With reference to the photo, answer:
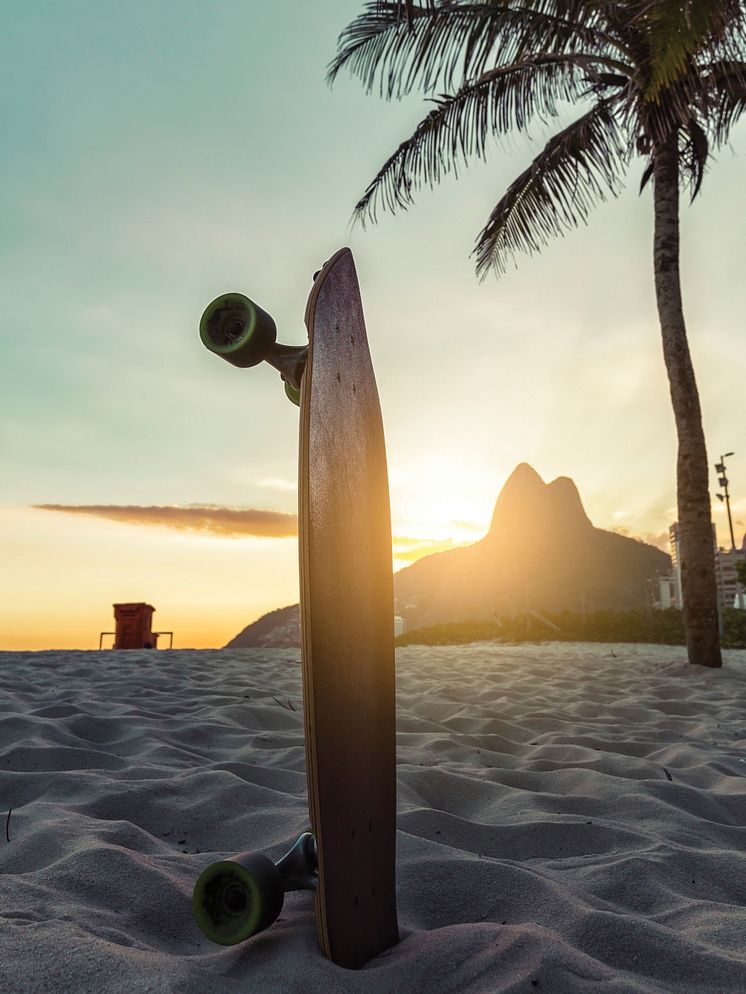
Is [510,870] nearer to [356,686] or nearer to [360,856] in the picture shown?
[360,856]

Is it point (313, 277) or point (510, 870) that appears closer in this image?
point (313, 277)

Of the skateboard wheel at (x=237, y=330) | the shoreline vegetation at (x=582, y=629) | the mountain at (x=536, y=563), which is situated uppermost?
the mountain at (x=536, y=563)

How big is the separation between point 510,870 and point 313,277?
4.00 ft

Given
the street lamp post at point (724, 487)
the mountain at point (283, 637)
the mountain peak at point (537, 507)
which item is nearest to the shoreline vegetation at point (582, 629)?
the mountain at point (283, 637)

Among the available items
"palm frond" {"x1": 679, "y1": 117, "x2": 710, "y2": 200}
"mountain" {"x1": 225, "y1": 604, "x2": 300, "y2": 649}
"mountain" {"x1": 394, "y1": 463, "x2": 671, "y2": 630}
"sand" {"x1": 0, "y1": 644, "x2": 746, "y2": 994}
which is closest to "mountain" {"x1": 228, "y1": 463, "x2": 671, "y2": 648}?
"mountain" {"x1": 394, "y1": 463, "x2": 671, "y2": 630}

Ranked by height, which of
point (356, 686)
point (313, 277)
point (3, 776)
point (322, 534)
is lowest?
point (3, 776)

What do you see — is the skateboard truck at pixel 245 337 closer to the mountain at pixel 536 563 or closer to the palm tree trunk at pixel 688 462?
the palm tree trunk at pixel 688 462

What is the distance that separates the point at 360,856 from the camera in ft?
3.52

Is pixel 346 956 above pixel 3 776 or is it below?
below

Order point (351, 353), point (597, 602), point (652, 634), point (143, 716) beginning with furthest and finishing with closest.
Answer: point (597, 602)
point (652, 634)
point (143, 716)
point (351, 353)

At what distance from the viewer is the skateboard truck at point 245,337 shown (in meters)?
1.15

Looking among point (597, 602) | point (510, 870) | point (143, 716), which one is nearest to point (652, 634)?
point (143, 716)

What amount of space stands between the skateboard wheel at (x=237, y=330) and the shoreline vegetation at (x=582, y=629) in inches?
392

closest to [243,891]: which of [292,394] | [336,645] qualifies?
[336,645]
